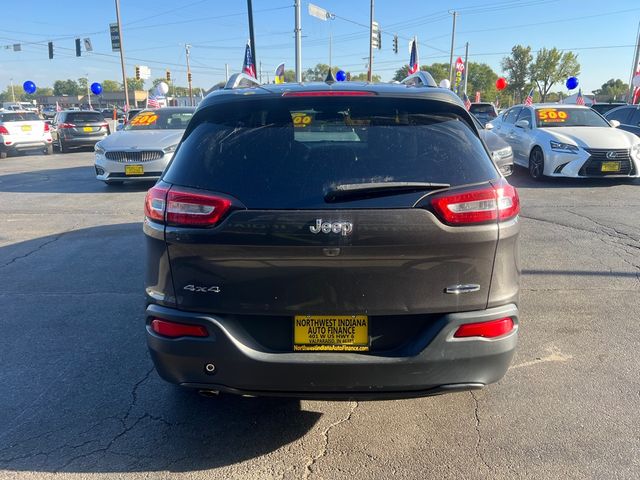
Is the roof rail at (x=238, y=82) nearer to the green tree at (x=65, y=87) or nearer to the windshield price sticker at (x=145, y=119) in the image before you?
the windshield price sticker at (x=145, y=119)

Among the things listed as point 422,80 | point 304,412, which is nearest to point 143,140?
point 422,80

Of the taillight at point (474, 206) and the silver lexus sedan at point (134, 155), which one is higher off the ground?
the taillight at point (474, 206)

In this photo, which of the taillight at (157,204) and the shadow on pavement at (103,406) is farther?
the shadow on pavement at (103,406)

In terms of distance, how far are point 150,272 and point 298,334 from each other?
2.71ft

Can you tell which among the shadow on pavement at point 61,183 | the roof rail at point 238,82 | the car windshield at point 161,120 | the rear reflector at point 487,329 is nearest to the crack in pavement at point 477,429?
the rear reflector at point 487,329

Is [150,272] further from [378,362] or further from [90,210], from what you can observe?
[90,210]

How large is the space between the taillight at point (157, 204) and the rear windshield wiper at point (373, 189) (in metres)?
0.81

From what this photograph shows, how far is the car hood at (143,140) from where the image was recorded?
→ 416 inches

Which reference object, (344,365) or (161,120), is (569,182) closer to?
(161,120)

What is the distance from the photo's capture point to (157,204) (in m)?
2.58

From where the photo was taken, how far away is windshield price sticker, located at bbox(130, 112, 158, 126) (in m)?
12.2

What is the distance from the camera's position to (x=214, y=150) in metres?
2.61

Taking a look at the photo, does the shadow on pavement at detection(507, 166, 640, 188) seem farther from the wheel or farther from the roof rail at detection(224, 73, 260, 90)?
the roof rail at detection(224, 73, 260, 90)

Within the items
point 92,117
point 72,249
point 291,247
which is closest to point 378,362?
point 291,247
